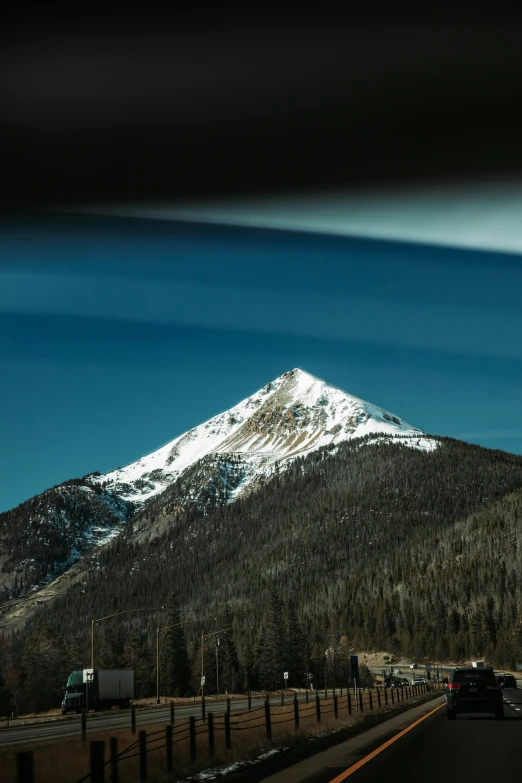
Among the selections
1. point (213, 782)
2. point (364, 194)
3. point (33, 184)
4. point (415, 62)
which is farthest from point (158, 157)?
point (213, 782)

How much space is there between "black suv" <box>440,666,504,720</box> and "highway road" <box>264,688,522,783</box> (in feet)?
9.31

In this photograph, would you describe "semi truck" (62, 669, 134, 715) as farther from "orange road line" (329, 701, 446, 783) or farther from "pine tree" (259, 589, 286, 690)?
"pine tree" (259, 589, 286, 690)

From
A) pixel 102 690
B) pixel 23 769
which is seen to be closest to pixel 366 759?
pixel 23 769

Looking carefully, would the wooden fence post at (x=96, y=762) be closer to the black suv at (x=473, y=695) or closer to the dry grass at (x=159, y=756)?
the dry grass at (x=159, y=756)

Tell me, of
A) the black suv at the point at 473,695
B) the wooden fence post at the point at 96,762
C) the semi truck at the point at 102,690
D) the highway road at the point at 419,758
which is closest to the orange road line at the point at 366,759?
the highway road at the point at 419,758

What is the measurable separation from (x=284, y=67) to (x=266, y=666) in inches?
4302

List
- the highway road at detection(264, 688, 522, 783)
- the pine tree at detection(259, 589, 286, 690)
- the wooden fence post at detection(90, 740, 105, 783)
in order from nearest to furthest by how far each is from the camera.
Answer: the wooden fence post at detection(90, 740, 105, 783), the highway road at detection(264, 688, 522, 783), the pine tree at detection(259, 589, 286, 690)

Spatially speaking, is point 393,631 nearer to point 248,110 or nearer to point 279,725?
point 279,725

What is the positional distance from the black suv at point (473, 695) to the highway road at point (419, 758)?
2.84m

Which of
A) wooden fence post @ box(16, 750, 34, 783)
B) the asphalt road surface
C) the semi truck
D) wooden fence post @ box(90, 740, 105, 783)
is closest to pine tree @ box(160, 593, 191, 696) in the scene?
the semi truck

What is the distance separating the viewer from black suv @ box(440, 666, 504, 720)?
27.3 m

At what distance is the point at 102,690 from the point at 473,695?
37144 millimetres

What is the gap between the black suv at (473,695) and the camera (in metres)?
27.3

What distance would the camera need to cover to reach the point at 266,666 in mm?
108312
